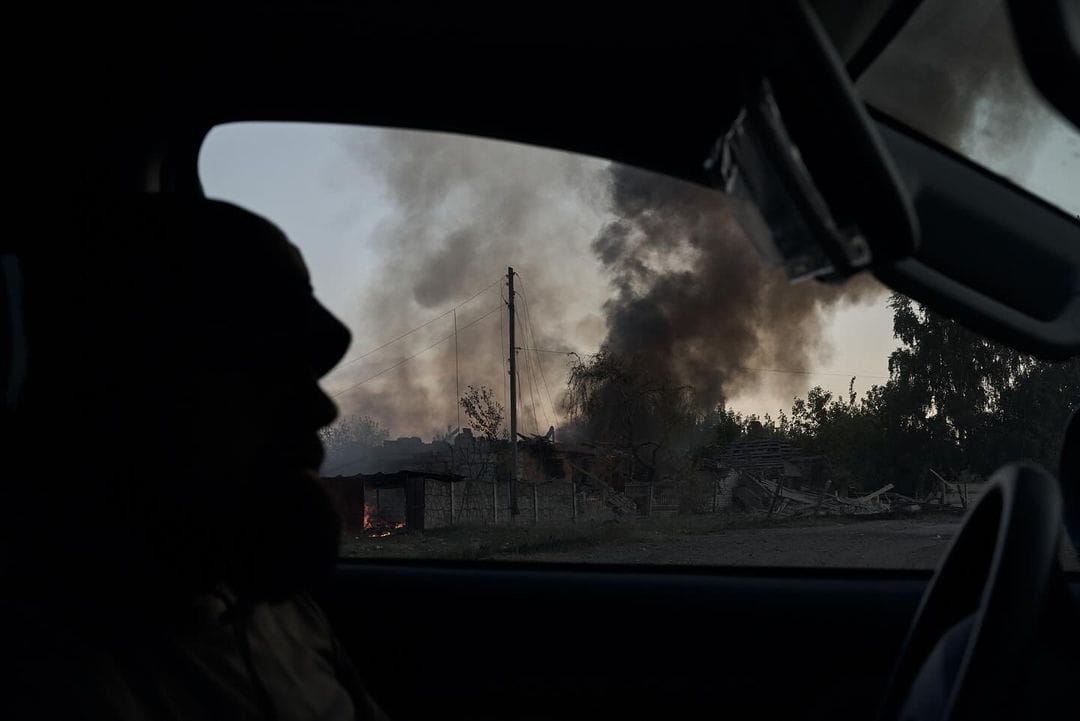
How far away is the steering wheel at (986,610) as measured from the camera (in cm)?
81

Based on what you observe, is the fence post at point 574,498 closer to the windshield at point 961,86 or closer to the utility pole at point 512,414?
the utility pole at point 512,414

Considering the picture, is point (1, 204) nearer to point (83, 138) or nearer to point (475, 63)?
point (83, 138)

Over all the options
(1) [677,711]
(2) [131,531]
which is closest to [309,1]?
(2) [131,531]

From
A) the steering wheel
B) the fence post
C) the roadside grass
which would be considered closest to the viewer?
the steering wheel

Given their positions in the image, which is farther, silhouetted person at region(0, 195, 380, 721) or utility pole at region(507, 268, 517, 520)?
utility pole at region(507, 268, 517, 520)

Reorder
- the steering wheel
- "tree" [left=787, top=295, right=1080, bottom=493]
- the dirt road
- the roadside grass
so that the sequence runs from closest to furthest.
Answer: the steering wheel < "tree" [left=787, top=295, right=1080, bottom=493] < the dirt road < the roadside grass

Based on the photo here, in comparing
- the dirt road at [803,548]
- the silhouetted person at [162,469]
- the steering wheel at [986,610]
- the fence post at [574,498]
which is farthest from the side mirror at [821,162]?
the fence post at [574,498]

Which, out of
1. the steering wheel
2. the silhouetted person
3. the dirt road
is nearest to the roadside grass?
the dirt road

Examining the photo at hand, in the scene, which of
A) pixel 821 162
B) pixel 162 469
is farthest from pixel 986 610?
pixel 162 469

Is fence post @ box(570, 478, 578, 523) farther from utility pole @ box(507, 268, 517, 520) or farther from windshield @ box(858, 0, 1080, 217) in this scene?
windshield @ box(858, 0, 1080, 217)

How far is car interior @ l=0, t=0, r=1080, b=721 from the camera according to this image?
103 centimetres

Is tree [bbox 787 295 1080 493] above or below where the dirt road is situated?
above

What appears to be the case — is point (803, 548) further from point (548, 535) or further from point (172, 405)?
point (172, 405)

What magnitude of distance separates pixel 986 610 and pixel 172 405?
89 centimetres
